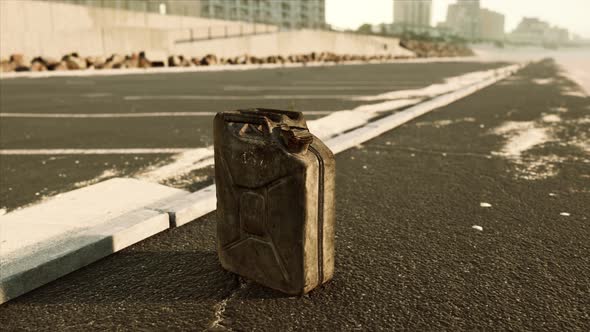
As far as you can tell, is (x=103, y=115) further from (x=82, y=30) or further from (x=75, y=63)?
(x=82, y=30)

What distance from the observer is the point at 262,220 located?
79.2 inches

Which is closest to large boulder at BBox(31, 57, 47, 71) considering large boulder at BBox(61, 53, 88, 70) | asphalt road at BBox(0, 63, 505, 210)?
large boulder at BBox(61, 53, 88, 70)

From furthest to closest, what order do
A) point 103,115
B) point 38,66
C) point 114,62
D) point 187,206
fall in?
point 114,62 → point 38,66 → point 103,115 → point 187,206

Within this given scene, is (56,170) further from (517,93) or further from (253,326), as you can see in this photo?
(517,93)

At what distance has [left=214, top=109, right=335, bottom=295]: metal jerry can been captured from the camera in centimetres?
187

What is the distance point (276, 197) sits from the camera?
6.34ft

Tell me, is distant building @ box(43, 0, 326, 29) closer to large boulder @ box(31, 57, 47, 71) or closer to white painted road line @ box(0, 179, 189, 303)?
large boulder @ box(31, 57, 47, 71)

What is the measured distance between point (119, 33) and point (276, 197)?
2618 centimetres

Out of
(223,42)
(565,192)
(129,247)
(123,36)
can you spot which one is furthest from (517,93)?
(223,42)

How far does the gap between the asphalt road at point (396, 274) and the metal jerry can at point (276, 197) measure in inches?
5.2

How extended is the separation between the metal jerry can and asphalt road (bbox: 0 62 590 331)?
0.43ft

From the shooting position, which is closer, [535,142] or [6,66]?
[535,142]

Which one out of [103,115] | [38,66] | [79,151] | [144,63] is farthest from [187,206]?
[144,63]

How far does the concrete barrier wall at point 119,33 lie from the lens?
829 inches
